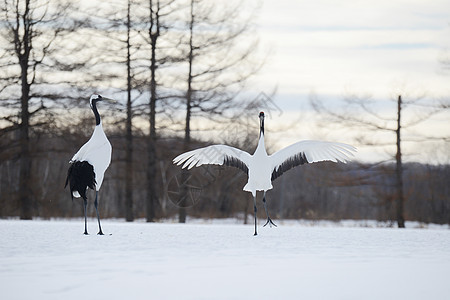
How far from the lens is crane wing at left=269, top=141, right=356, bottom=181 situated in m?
12.4

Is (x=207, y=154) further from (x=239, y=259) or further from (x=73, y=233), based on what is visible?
(x=239, y=259)

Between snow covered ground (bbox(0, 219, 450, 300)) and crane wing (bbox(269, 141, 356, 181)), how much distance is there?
1.81m

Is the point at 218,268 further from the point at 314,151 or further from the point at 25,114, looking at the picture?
the point at 25,114

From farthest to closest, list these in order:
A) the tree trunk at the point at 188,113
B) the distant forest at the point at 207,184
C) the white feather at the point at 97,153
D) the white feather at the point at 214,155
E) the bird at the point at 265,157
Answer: the distant forest at the point at 207,184
the tree trunk at the point at 188,113
the white feather at the point at 214,155
the bird at the point at 265,157
the white feather at the point at 97,153

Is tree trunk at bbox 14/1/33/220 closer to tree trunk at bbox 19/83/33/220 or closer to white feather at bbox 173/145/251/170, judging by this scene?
tree trunk at bbox 19/83/33/220

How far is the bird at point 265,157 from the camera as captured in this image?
12.2 meters

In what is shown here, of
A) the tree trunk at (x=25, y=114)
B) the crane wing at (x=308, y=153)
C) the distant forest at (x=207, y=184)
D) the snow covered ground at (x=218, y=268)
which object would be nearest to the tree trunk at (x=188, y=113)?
the distant forest at (x=207, y=184)

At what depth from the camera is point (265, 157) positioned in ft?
40.1

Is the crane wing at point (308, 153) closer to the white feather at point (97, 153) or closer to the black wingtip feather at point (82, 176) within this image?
the white feather at point (97, 153)

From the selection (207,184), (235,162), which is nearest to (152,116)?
(207,184)

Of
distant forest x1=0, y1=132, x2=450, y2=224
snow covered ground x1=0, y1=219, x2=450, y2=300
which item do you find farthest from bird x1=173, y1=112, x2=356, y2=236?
distant forest x1=0, y1=132, x2=450, y2=224

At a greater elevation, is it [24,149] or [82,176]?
[24,149]

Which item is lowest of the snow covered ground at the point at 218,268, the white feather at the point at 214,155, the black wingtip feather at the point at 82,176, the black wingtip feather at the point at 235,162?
the snow covered ground at the point at 218,268

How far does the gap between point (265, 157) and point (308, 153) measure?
1.04 m
